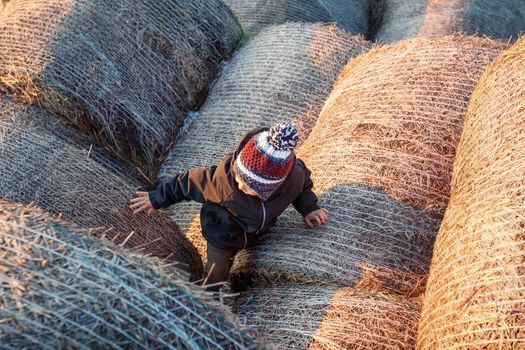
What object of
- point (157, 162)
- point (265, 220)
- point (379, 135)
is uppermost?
point (379, 135)

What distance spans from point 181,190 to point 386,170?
1.14 metres

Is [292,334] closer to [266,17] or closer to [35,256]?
[35,256]

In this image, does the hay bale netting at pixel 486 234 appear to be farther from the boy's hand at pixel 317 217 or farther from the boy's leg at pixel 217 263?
the boy's leg at pixel 217 263

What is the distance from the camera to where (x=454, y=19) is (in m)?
5.85

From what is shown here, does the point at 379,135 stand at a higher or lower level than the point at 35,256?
lower

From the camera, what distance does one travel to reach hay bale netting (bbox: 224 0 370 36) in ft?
18.6

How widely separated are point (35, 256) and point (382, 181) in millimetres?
1927

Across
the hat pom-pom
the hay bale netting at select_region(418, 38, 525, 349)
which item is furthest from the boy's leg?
the hay bale netting at select_region(418, 38, 525, 349)

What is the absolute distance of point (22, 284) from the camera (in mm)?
1938

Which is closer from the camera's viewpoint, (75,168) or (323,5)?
(75,168)

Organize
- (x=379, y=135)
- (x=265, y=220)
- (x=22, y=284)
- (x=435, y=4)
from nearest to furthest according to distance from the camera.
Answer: (x=22, y=284)
(x=265, y=220)
(x=379, y=135)
(x=435, y=4)

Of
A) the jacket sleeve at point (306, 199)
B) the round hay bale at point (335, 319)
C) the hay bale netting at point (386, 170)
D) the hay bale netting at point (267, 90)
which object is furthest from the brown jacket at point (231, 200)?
the hay bale netting at point (267, 90)

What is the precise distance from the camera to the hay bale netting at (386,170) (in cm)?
318

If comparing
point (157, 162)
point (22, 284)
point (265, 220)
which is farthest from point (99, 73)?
point (22, 284)
